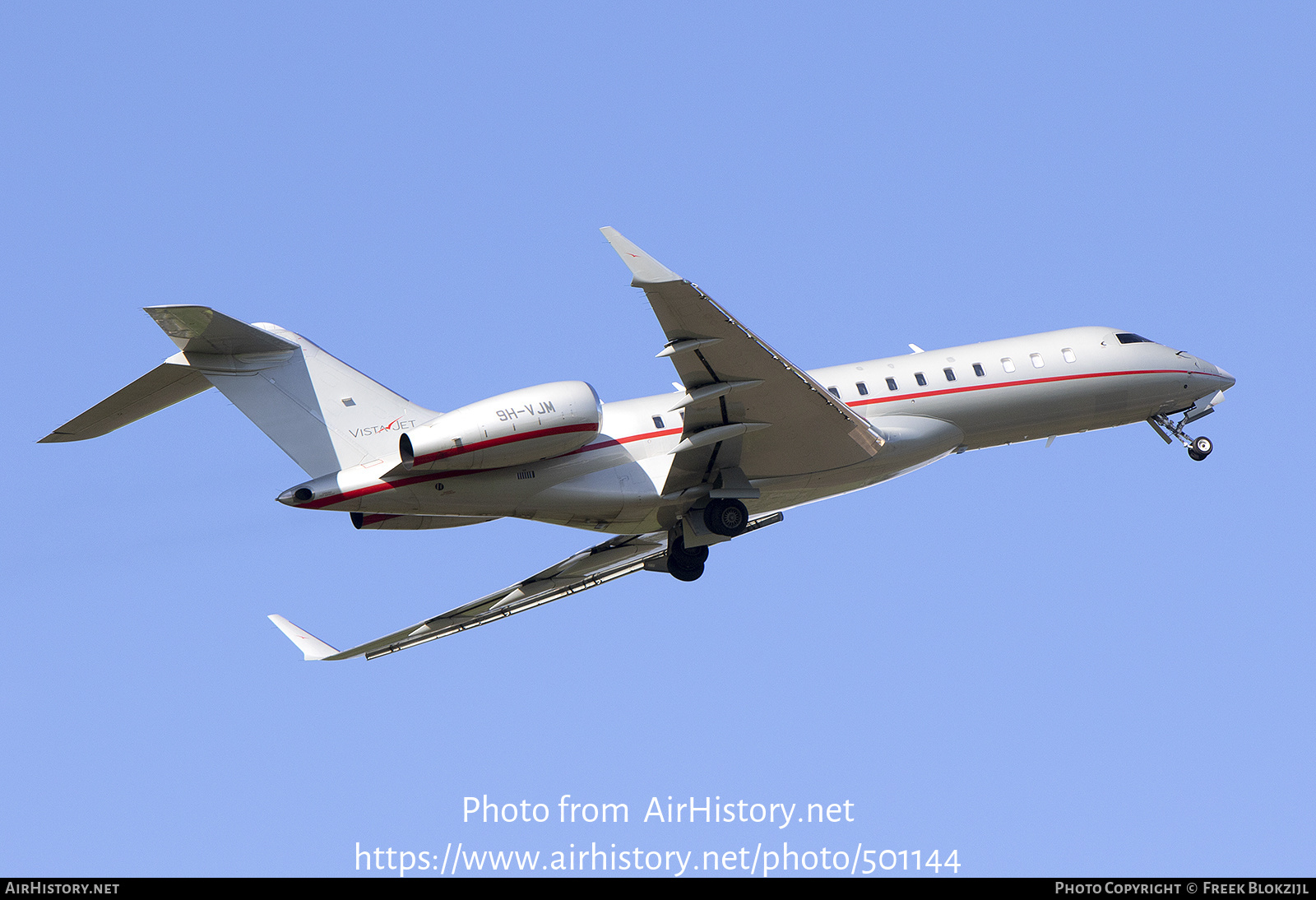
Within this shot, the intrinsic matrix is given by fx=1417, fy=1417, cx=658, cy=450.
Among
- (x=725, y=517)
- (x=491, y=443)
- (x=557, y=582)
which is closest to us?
(x=491, y=443)

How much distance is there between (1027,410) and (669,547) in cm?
634

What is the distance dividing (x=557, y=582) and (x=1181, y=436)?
11393mm

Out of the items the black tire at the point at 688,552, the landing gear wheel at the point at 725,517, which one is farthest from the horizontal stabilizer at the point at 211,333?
the black tire at the point at 688,552

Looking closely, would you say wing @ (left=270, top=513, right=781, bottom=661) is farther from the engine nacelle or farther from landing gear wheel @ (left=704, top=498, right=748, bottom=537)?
the engine nacelle

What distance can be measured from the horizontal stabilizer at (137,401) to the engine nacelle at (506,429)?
3.45 meters

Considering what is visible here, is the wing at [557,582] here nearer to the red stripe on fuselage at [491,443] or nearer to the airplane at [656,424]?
the airplane at [656,424]

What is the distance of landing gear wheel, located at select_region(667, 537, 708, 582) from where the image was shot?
23.6 m

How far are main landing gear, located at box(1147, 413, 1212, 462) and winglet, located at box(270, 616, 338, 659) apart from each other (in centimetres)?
1482

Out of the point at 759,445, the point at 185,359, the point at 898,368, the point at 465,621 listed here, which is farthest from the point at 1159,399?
the point at 185,359

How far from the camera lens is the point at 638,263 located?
687 inches

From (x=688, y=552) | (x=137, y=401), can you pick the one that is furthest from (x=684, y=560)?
(x=137, y=401)

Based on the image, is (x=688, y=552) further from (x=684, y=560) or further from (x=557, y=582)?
(x=557, y=582)

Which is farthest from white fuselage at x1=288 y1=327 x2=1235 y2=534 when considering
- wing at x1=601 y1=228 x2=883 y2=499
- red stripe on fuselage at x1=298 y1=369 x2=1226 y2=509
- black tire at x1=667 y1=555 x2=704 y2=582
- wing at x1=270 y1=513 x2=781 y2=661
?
wing at x1=270 y1=513 x2=781 y2=661

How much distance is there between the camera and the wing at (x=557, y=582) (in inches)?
966
